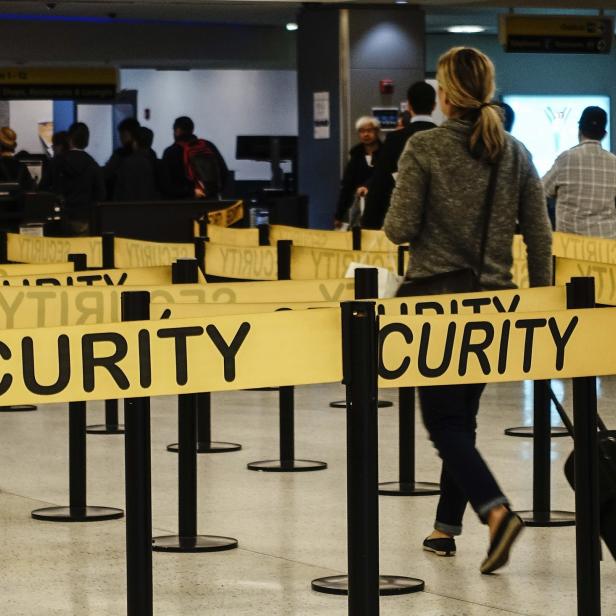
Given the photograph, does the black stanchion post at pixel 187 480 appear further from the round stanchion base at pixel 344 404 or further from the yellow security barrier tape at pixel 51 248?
the yellow security barrier tape at pixel 51 248

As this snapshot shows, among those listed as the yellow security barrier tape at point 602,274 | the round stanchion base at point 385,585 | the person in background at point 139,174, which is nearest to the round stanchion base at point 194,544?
the round stanchion base at point 385,585

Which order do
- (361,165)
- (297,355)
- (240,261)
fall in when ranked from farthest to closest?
(361,165) → (240,261) → (297,355)

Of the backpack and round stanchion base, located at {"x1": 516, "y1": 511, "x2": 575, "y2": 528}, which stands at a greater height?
the backpack

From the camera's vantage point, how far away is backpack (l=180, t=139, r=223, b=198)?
58.3 feet

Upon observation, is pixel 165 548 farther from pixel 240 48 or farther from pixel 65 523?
pixel 240 48

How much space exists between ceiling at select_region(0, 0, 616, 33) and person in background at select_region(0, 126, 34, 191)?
2.68m

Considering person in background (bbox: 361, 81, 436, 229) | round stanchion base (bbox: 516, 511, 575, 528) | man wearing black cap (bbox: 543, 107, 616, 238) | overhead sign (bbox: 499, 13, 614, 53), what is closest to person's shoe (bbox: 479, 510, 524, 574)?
round stanchion base (bbox: 516, 511, 575, 528)

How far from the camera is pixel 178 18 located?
23.3 m

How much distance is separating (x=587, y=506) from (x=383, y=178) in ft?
18.0

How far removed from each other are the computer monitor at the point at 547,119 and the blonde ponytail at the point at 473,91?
68.3ft

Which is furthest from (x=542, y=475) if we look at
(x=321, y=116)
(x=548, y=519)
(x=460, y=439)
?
(x=321, y=116)

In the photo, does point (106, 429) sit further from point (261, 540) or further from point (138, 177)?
point (138, 177)

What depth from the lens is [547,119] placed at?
26.2 metres

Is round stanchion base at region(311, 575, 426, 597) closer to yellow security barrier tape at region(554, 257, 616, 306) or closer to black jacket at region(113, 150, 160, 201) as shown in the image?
yellow security barrier tape at region(554, 257, 616, 306)
